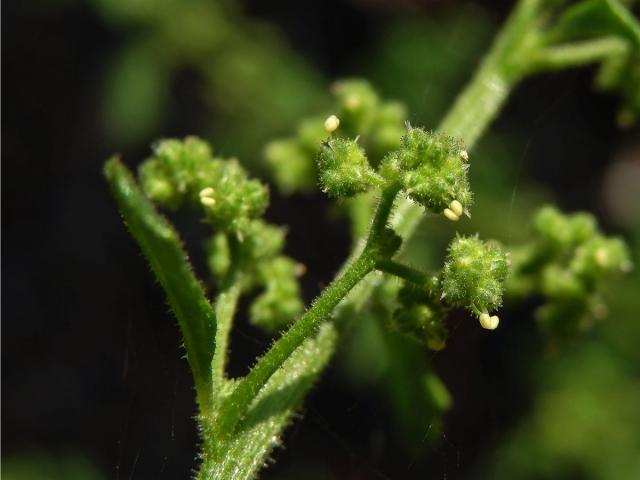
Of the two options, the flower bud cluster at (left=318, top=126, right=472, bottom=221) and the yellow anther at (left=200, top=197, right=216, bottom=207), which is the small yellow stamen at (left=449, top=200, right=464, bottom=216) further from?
the yellow anther at (left=200, top=197, right=216, bottom=207)

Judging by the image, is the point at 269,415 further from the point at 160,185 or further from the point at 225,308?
the point at 160,185

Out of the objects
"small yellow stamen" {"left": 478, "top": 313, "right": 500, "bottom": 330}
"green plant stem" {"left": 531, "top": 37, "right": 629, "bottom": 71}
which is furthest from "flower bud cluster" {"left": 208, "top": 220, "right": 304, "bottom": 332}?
"green plant stem" {"left": 531, "top": 37, "right": 629, "bottom": 71}

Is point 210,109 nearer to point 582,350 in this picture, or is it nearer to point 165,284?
point 582,350

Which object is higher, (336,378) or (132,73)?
(132,73)

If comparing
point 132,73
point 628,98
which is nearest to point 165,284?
point 628,98

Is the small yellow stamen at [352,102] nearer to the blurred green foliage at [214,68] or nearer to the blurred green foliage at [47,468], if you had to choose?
the blurred green foliage at [214,68]

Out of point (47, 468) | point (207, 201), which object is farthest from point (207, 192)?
point (47, 468)
